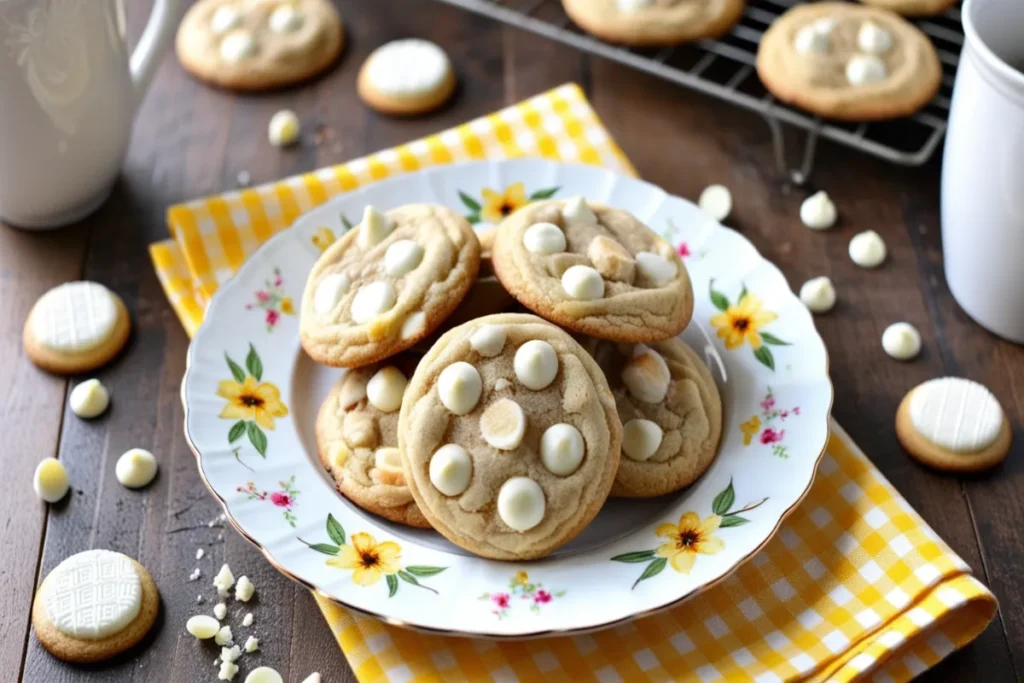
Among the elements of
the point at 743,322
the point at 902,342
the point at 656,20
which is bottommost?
Answer: the point at 902,342

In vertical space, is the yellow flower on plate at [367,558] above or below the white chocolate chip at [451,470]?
below

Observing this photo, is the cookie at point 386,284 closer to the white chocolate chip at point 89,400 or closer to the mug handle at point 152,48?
the white chocolate chip at point 89,400

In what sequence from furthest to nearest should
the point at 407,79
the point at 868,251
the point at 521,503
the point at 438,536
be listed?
the point at 407,79, the point at 868,251, the point at 438,536, the point at 521,503

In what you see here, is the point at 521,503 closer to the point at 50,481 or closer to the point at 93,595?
the point at 93,595

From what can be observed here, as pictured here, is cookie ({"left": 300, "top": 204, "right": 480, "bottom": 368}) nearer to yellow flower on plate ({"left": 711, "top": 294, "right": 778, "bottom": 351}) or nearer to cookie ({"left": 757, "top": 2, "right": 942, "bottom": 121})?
yellow flower on plate ({"left": 711, "top": 294, "right": 778, "bottom": 351})

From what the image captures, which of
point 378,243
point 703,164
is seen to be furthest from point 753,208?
point 378,243

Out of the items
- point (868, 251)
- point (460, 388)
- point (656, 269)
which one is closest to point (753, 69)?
point (868, 251)

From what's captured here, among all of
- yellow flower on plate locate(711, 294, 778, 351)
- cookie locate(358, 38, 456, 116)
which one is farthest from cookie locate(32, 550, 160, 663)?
cookie locate(358, 38, 456, 116)

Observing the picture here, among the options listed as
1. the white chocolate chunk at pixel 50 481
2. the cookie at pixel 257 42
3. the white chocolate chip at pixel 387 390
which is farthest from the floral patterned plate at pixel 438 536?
the cookie at pixel 257 42
